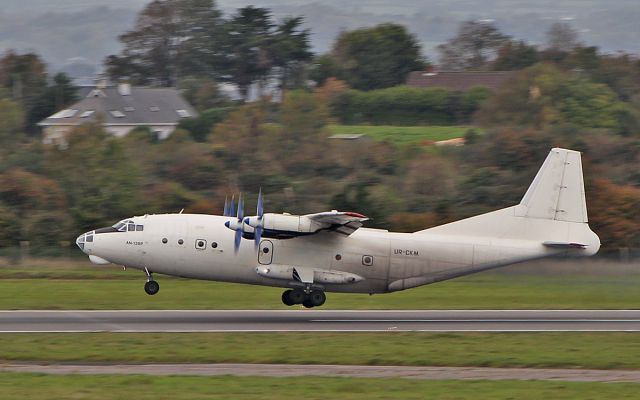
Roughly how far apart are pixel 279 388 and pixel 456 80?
118 metres

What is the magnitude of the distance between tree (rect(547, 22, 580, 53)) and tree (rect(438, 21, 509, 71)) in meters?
7.64

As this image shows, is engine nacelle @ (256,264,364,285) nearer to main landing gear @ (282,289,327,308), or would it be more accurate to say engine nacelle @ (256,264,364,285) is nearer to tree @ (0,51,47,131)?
main landing gear @ (282,289,327,308)

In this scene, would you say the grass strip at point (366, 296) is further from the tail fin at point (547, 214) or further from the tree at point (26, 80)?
the tree at point (26, 80)

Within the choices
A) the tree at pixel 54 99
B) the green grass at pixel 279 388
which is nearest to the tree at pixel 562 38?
the tree at pixel 54 99

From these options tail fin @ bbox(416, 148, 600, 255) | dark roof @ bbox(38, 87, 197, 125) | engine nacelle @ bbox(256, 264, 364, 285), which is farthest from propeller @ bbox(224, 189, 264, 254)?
dark roof @ bbox(38, 87, 197, 125)

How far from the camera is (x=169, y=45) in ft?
515

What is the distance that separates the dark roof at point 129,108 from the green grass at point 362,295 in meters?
70.5

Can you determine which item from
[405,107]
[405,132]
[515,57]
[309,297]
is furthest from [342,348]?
[515,57]

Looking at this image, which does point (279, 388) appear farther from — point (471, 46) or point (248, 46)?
point (471, 46)

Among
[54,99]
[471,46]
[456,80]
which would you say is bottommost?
[54,99]

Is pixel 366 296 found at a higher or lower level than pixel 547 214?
lower

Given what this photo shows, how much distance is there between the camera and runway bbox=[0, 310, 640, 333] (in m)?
30.4

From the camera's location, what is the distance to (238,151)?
7794 centimetres

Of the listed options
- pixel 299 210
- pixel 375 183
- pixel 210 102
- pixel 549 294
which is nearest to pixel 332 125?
pixel 210 102
